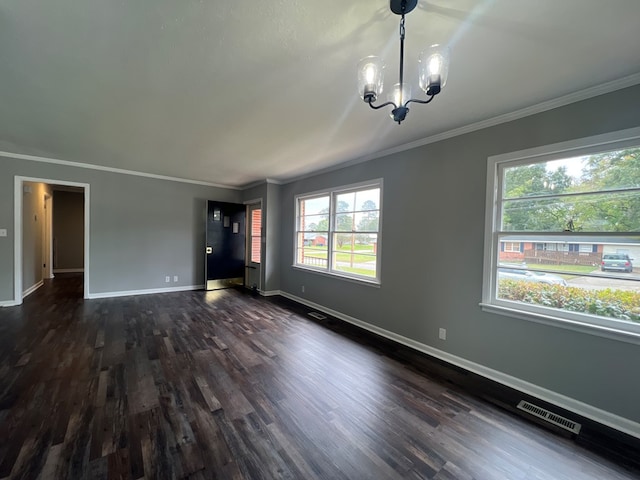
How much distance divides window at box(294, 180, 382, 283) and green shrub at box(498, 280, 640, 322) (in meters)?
1.65

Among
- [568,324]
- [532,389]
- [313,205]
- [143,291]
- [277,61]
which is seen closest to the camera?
[277,61]

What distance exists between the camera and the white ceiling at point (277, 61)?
4.75 feet

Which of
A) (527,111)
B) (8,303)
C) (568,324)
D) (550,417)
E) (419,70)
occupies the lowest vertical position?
(550,417)

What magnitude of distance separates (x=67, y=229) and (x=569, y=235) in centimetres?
1187

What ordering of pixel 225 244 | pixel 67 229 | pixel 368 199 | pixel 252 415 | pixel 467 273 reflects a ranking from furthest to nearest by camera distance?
pixel 67 229 < pixel 225 244 < pixel 368 199 < pixel 467 273 < pixel 252 415

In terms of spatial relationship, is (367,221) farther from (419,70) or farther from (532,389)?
(419,70)

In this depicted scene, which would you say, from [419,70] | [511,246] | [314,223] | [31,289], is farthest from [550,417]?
[31,289]

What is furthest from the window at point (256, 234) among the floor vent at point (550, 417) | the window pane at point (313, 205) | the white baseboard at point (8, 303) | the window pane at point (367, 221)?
the floor vent at point (550, 417)

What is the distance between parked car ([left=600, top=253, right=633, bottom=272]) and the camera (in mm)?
1998

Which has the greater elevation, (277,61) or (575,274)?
(277,61)

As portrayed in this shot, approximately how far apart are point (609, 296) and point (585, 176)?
1001 millimetres

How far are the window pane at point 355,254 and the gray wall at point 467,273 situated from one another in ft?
0.88

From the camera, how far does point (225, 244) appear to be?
6.41 metres

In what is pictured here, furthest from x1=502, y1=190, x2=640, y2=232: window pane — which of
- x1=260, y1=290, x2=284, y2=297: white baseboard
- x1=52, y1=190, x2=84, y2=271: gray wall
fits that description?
x1=52, y1=190, x2=84, y2=271: gray wall
